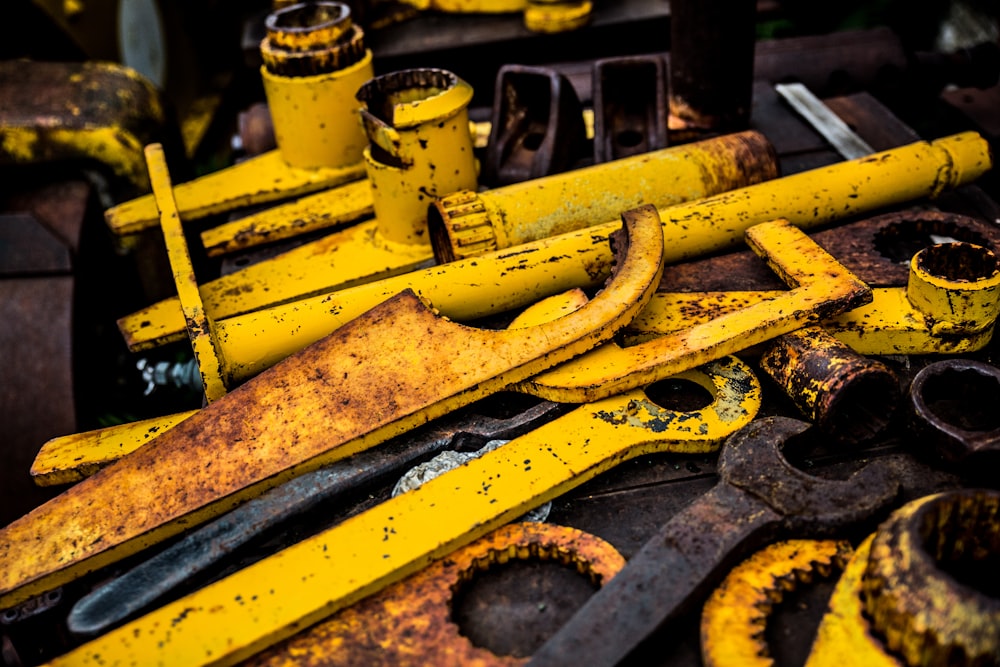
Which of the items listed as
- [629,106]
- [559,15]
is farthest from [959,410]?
[559,15]

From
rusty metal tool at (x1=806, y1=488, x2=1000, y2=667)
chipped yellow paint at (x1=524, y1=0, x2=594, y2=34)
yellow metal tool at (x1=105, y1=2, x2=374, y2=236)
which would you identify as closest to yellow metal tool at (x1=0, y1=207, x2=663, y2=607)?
rusty metal tool at (x1=806, y1=488, x2=1000, y2=667)

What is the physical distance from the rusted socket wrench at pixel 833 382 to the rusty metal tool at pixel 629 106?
921 millimetres

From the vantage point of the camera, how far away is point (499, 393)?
1.56m

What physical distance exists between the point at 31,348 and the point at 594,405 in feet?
4.95

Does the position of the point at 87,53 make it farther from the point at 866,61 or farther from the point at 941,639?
the point at 941,639

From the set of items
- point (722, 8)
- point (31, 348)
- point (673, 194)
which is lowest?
point (31, 348)

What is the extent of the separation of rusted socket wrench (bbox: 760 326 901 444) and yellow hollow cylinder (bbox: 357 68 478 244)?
2.93ft

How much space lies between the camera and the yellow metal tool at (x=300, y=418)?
51.1 inches

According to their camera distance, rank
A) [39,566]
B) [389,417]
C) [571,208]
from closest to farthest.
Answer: [39,566], [389,417], [571,208]

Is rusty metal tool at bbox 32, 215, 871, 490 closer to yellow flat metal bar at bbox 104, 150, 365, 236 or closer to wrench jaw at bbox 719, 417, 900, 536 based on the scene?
wrench jaw at bbox 719, 417, 900, 536

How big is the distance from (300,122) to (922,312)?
164cm

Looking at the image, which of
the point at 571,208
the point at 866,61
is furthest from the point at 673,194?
the point at 866,61

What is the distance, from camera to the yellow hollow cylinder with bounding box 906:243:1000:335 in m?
1.49

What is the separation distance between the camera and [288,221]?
7.43 ft
